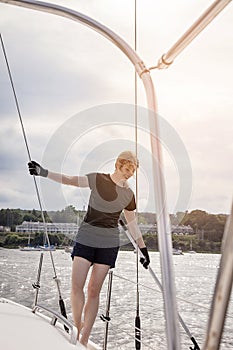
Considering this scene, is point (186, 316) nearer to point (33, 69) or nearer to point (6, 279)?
point (6, 279)

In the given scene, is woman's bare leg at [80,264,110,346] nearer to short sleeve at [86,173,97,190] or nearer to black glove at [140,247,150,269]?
black glove at [140,247,150,269]

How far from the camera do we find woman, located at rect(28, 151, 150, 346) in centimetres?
181

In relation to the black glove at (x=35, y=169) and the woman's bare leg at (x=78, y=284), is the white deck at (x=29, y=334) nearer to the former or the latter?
the woman's bare leg at (x=78, y=284)

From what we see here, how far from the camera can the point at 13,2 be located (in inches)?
52.8

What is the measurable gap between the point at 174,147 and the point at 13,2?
651 millimetres

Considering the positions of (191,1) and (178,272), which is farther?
(178,272)

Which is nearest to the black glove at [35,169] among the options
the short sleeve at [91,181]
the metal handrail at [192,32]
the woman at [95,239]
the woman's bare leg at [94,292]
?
the woman at [95,239]

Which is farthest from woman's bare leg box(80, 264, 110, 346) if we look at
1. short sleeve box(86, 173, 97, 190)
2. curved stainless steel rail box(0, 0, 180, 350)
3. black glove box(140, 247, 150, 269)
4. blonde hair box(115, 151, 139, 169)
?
curved stainless steel rail box(0, 0, 180, 350)

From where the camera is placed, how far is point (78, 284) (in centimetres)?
179

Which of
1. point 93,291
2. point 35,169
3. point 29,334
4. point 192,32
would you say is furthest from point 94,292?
point 192,32

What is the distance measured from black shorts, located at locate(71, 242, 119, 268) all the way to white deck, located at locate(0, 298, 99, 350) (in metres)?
0.42

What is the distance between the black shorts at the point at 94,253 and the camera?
182 centimetres

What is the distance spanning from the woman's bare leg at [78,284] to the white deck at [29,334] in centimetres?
38

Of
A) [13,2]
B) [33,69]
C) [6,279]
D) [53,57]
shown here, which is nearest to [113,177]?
[13,2]
